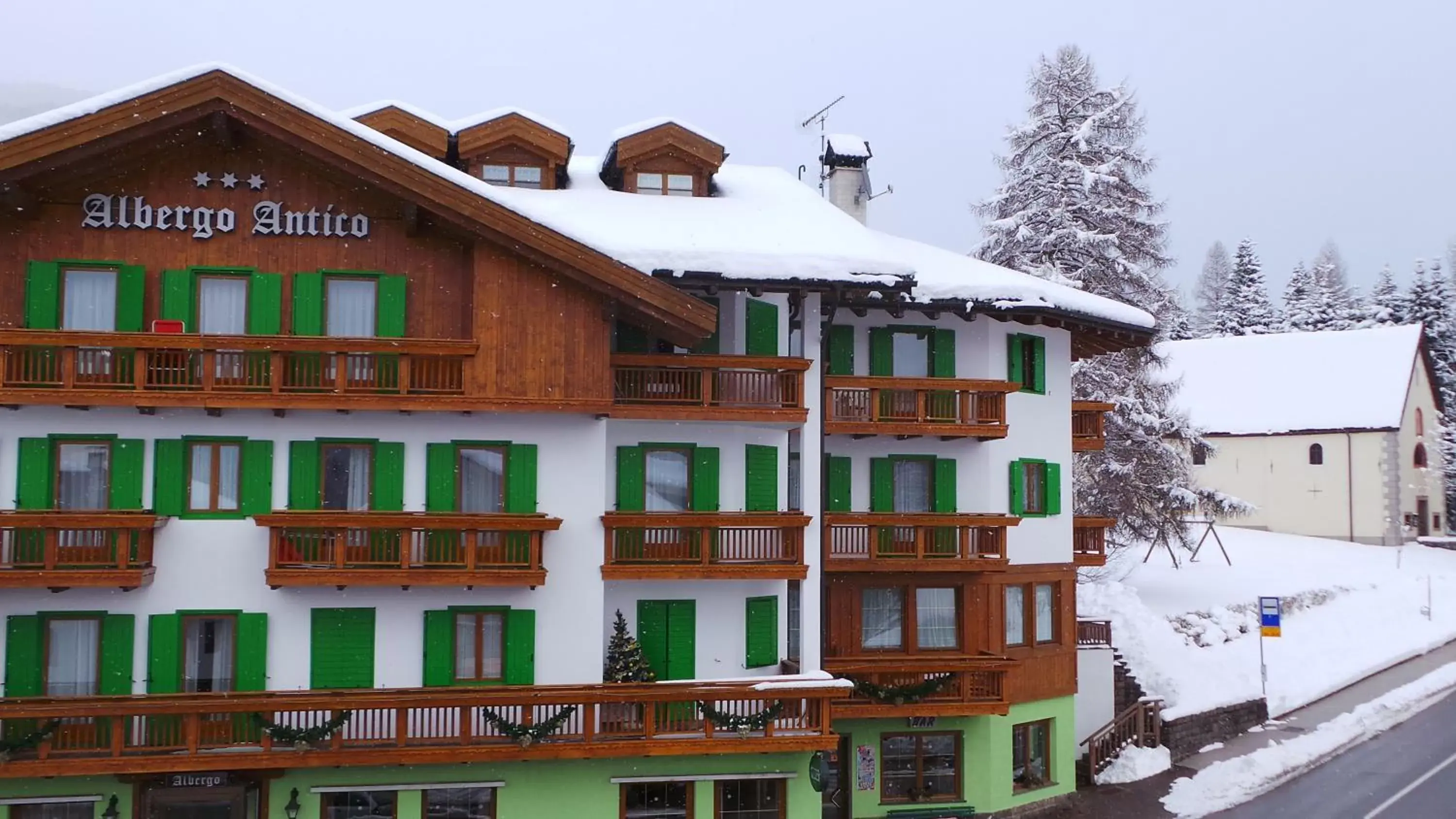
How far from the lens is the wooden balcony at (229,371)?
19156 mm

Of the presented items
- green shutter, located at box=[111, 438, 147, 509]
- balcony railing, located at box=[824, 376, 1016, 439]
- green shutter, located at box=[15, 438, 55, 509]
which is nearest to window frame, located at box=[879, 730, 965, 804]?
balcony railing, located at box=[824, 376, 1016, 439]

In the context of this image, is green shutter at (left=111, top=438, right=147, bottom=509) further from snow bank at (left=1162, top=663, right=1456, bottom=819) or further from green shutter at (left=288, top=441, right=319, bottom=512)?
snow bank at (left=1162, top=663, right=1456, bottom=819)

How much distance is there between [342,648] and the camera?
20.6 metres

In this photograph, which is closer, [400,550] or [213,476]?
[400,550]

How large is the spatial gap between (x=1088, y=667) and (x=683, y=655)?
13.1 meters

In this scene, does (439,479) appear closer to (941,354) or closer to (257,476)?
(257,476)

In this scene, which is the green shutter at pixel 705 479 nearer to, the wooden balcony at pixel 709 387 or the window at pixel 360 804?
the wooden balcony at pixel 709 387

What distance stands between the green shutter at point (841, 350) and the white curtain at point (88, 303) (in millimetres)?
13276

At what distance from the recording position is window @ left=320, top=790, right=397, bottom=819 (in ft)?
67.2

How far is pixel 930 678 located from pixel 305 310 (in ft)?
45.0

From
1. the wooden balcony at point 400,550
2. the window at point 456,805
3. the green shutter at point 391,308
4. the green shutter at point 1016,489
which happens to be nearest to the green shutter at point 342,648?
the wooden balcony at point 400,550

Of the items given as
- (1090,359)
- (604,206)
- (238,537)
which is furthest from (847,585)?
(1090,359)

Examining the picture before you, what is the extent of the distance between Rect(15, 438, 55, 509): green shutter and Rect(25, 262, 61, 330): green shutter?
6.23 ft

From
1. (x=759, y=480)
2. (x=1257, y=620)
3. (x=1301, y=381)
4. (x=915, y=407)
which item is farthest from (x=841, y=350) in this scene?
(x=1301, y=381)
